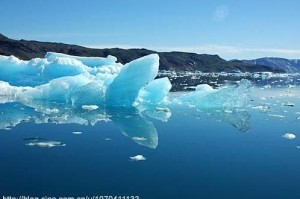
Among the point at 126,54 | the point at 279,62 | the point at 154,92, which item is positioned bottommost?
the point at 154,92

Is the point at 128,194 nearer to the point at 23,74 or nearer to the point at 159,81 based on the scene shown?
the point at 159,81

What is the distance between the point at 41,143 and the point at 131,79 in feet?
19.5

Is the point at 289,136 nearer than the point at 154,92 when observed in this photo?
Yes

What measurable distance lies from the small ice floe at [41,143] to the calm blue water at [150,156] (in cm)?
7

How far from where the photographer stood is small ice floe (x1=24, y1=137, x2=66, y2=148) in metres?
6.88

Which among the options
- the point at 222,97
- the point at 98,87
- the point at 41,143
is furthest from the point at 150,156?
the point at 222,97

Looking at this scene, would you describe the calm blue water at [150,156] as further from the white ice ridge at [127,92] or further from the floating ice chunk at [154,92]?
the floating ice chunk at [154,92]

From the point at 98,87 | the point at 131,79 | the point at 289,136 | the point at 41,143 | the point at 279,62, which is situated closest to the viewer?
the point at 41,143

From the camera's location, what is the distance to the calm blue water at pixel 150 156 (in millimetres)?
4730

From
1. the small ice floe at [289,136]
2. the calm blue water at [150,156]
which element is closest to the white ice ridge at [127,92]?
the calm blue water at [150,156]

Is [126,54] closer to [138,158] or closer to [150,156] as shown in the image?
[150,156]

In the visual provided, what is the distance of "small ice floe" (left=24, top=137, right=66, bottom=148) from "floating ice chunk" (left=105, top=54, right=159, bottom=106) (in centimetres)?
552

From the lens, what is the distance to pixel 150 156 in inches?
246

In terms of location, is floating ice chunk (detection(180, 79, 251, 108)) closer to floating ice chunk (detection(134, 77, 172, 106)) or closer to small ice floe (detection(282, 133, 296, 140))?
floating ice chunk (detection(134, 77, 172, 106))
